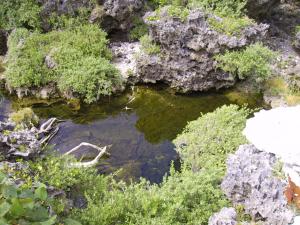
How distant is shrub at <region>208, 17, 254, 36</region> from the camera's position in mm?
16969

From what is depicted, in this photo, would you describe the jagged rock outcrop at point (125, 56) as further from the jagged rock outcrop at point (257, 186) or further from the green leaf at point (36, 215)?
the green leaf at point (36, 215)

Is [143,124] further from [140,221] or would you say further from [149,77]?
[140,221]

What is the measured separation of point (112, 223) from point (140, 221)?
0.70m

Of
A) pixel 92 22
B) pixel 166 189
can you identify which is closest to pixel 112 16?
pixel 92 22

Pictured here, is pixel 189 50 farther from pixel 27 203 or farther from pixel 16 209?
pixel 16 209

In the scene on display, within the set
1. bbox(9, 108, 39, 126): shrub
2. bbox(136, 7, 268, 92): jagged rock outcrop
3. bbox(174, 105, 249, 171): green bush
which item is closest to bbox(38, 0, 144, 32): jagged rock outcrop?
bbox(136, 7, 268, 92): jagged rock outcrop

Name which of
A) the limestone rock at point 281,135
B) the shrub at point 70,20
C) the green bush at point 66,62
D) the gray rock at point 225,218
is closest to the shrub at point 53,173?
the gray rock at point 225,218

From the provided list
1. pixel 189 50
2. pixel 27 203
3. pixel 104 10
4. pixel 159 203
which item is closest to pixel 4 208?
pixel 27 203

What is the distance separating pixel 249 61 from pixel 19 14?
11224mm

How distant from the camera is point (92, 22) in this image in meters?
19.6

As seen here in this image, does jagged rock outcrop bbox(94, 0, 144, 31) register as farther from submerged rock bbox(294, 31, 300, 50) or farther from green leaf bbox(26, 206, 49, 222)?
green leaf bbox(26, 206, 49, 222)

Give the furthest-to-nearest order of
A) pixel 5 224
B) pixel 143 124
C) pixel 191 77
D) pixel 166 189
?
pixel 191 77
pixel 143 124
pixel 166 189
pixel 5 224

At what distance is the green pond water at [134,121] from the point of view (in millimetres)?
14062

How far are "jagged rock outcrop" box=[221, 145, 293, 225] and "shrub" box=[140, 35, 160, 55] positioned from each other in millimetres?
8801
